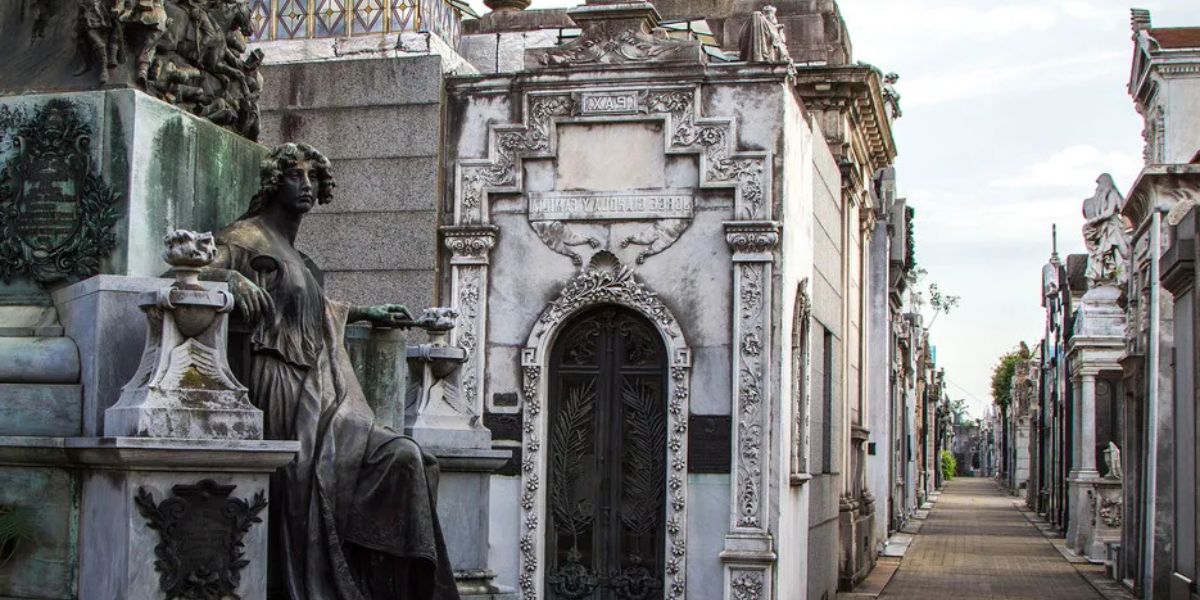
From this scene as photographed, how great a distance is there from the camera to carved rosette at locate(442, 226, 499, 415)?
15820 mm

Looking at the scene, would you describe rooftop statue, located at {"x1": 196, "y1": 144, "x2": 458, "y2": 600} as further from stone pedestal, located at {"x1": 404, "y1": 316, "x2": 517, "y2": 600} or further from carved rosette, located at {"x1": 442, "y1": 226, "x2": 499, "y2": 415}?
carved rosette, located at {"x1": 442, "y1": 226, "x2": 499, "y2": 415}

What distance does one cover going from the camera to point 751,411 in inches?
592

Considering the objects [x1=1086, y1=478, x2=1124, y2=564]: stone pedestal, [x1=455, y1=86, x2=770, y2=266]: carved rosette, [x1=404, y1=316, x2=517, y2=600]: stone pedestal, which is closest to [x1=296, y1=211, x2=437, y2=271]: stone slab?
[x1=455, y1=86, x2=770, y2=266]: carved rosette

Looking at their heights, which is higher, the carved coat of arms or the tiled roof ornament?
the tiled roof ornament

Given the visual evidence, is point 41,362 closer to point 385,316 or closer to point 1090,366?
point 385,316

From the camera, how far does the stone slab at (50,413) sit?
6.09 m

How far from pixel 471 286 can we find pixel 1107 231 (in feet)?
47.7

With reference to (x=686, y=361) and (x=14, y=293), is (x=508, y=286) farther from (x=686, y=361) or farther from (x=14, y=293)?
(x=14, y=293)

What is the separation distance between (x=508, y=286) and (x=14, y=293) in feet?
31.4

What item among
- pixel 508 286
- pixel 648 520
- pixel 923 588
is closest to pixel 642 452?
pixel 648 520

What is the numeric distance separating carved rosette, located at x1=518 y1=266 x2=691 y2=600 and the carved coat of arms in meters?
9.28

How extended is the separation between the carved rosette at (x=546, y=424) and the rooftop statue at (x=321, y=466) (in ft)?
28.0

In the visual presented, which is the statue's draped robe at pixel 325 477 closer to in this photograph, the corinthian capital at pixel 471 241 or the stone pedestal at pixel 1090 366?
the corinthian capital at pixel 471 241

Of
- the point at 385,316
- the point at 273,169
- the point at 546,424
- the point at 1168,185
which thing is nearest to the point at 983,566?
the point at 1168,185
